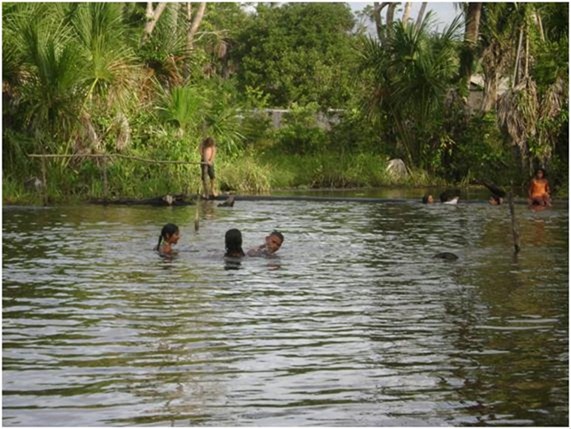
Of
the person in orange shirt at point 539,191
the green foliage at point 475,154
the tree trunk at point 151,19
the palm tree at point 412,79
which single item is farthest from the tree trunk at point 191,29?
the person in orange shirt at point 539,191

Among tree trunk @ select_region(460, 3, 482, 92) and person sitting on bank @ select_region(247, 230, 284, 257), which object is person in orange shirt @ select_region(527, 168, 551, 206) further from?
person sitting on bank @ select_region(247, 230, 284, 257)

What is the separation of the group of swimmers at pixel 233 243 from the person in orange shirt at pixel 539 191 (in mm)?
10230

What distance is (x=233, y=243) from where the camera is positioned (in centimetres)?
1927

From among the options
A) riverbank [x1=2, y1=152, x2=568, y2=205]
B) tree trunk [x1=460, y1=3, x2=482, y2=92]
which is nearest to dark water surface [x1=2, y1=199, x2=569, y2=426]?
riverbank [x1=2, y1=152, x2=568, y2=205]

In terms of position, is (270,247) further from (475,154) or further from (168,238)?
(475,154)

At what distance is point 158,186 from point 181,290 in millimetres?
15234

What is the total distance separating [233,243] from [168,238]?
0.97 metres

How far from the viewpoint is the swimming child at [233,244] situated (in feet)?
62.7

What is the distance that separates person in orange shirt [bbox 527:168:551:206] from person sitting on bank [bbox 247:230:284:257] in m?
10.2

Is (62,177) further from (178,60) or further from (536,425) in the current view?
(536,425)

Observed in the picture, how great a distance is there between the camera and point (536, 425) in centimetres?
922

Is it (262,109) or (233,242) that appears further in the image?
(262,109)

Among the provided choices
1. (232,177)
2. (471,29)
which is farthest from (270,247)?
(471,29)

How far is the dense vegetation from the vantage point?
30.6 meters
